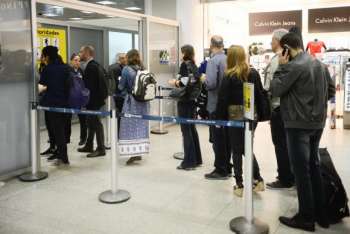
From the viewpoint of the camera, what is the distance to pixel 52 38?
8.03m

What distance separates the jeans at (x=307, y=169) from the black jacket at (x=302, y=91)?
84mm

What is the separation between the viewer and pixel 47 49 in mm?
5012

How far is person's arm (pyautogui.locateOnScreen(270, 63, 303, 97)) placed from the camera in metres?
3.07

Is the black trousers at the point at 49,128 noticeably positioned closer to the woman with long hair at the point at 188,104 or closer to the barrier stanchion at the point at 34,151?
the barrier stanchion at the point at 34,151

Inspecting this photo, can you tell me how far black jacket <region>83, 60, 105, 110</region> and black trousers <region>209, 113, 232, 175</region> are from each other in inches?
73.7

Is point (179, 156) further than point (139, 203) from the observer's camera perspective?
Yes

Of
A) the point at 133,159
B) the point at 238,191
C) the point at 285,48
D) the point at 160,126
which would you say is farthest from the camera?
the point at 160,126

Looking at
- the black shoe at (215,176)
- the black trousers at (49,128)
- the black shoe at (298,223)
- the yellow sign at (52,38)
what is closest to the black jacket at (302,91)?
the black shoe at (298,223)

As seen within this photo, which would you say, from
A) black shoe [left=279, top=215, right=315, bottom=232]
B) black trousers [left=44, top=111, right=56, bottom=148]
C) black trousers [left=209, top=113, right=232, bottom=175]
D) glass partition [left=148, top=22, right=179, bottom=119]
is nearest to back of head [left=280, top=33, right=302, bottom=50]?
black shoe [left=279, top=215, right=315, bottom=232]

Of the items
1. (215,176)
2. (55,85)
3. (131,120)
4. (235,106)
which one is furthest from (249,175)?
(55,85)

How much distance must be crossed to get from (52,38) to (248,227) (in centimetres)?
604

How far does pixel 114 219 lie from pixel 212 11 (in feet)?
21.0

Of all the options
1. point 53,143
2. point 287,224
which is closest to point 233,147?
point 287,224

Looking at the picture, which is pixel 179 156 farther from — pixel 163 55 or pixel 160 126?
pixel 163 55
